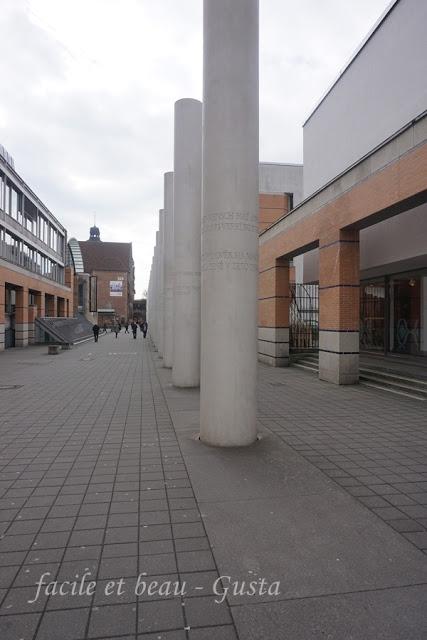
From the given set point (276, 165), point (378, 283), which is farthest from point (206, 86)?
point (276, 165)

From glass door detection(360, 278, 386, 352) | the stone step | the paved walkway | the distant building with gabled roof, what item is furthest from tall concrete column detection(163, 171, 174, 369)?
the distant building with gabled roof

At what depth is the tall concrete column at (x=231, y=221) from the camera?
6.25m

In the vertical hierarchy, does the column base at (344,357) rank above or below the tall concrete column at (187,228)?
below

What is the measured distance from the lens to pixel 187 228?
13258 mm

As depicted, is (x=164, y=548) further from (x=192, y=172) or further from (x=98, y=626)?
(x=192, y=172)

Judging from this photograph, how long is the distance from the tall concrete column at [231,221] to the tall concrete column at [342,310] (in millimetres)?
6593

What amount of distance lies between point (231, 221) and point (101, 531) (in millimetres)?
4177

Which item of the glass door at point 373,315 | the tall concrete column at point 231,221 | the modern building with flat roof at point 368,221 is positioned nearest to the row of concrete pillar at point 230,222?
the tall concrete column at point 231,221

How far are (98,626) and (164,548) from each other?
2.98 feet

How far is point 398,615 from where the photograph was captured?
271cm

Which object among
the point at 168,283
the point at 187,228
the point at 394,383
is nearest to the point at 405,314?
the point at 394,383

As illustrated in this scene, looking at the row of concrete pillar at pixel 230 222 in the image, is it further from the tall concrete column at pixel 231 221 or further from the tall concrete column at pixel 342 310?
the tall concrete column at pixel 342 310

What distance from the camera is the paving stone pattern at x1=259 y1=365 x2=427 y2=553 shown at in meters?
4.41

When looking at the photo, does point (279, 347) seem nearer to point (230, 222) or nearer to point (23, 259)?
point (230, 222)
